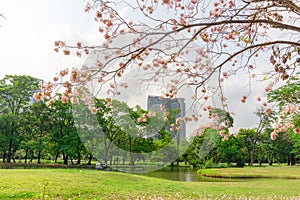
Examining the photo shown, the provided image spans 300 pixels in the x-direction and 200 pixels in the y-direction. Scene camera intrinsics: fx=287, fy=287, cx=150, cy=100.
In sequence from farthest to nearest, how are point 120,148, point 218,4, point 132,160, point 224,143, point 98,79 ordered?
point 224,143 → point 120,148 → point 132,160 → point 218,4 → point 98,79

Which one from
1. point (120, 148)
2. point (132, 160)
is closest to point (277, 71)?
point (132, 160)

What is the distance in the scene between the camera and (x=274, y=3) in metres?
3.85

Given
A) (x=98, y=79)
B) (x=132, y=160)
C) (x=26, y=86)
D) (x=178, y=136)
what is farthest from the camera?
(x=26, y=86)

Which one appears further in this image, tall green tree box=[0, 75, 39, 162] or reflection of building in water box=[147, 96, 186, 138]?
tall green tree box=[0, 75, 39, 162]

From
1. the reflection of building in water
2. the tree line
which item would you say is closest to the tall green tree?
the tree line

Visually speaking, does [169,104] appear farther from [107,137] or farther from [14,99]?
[14,99]

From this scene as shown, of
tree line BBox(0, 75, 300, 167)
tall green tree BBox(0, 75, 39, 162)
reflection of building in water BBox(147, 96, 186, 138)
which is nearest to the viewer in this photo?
reflection of building in water BBox(147, 96, 186, 138)

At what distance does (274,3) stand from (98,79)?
2.55 metres

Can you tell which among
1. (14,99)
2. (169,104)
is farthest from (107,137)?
(14,99)

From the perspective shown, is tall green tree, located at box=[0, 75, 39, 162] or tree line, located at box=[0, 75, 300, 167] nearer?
tree line, located at box=[0, 75, 300, 167]

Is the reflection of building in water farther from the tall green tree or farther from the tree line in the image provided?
the tall green tree

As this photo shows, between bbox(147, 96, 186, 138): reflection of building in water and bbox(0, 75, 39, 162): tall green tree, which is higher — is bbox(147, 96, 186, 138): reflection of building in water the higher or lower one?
the lower one

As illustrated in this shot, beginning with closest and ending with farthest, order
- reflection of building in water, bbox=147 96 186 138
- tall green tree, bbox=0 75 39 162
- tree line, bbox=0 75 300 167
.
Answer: reflection of building in water, bbox=147 96 186 138 → tree line, bbox=0 75 300 167 → tall green tree, bbox=0 75 39 162

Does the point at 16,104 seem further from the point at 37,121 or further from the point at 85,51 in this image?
the point at 85,51
